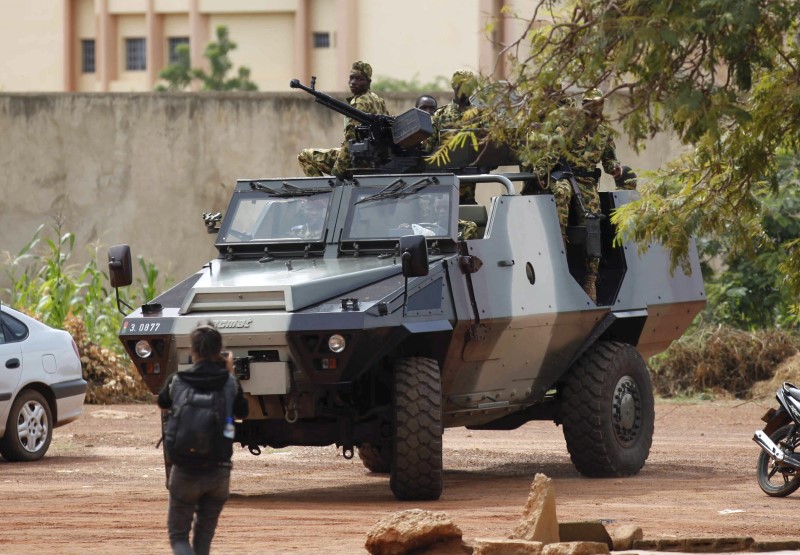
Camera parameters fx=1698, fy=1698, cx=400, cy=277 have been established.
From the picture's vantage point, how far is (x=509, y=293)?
479 inches

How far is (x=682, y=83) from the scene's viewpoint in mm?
8891

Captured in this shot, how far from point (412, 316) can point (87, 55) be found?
42.7 metres

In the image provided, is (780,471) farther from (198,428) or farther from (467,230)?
(198,428)

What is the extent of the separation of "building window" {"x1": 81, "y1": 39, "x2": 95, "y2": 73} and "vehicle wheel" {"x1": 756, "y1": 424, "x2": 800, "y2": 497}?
139 ft

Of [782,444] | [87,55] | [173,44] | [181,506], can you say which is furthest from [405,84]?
[181,506]

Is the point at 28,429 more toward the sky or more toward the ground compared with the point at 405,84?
more toward the ground

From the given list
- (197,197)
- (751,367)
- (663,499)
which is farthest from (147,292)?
(663,499)

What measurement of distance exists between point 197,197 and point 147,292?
2387 millimetres

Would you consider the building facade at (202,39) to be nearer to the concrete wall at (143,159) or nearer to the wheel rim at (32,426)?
the concrete wall at (143,159)

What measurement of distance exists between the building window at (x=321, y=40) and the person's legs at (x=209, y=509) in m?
40.9

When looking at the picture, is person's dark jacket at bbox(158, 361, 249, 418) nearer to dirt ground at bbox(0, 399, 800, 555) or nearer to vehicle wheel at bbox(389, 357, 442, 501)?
dirt ground at bbox(0, 399, 800, 555)

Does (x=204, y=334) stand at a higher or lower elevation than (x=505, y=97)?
lower

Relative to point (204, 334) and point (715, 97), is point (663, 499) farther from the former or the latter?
point (204, 334)

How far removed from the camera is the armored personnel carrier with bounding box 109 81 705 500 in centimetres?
1081
